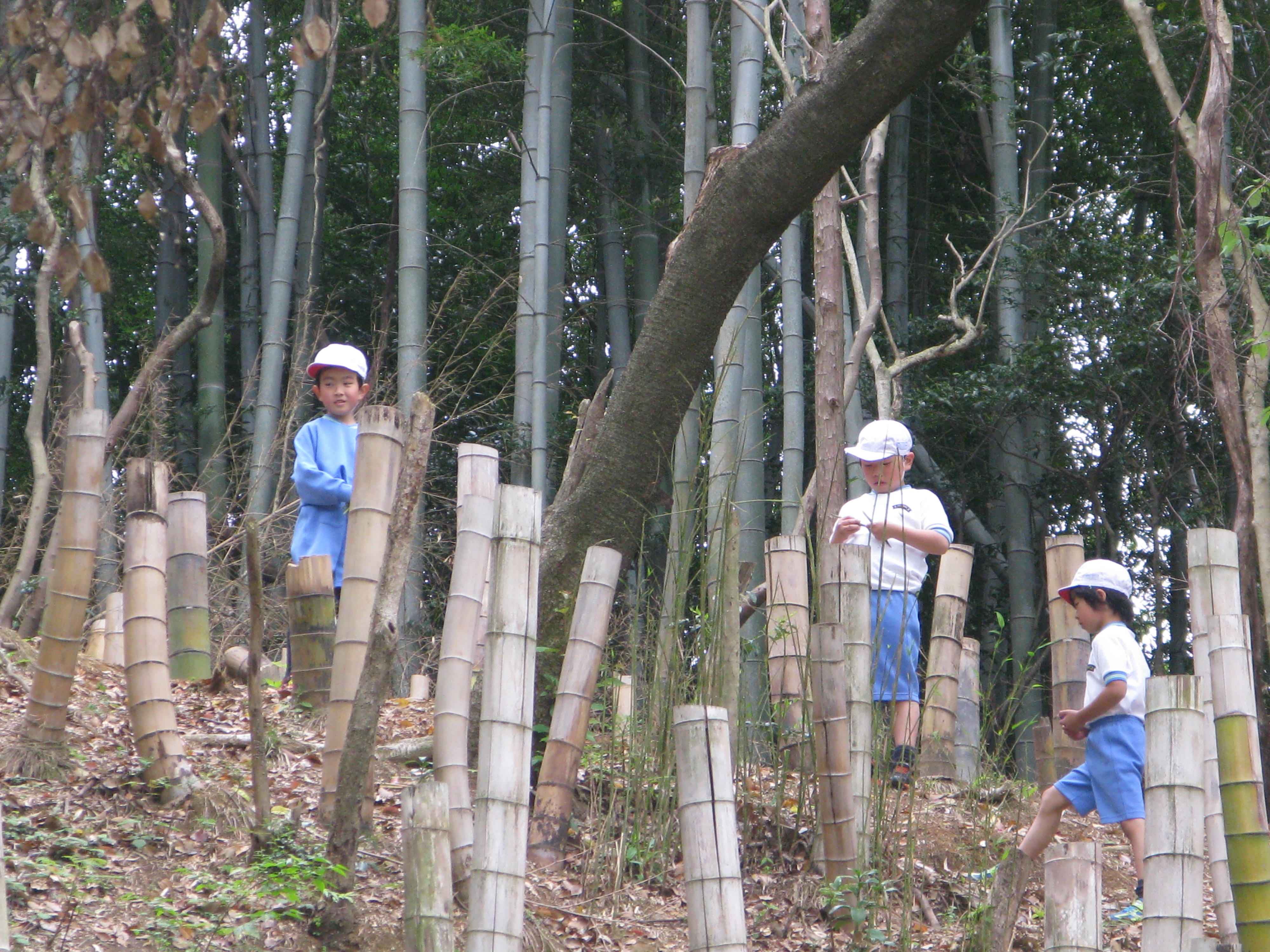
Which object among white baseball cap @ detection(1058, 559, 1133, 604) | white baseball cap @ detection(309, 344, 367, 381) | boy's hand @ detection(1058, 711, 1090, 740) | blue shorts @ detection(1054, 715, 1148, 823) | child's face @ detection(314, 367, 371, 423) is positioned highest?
white baseball cap @ detection(309, 344, 367, 381)

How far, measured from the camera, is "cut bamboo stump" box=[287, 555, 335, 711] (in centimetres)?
391

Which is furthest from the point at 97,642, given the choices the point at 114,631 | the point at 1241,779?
the point at 1241,779

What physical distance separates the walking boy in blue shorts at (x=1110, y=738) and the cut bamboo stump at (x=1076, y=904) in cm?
102

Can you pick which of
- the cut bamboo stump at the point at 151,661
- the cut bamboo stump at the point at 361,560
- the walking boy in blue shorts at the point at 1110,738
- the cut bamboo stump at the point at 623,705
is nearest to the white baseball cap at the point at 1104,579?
the walking boy in blue shorts at the point at 1110,738

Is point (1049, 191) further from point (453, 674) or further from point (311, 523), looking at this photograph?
→ point (453, 674)

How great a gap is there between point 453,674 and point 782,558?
1.33m

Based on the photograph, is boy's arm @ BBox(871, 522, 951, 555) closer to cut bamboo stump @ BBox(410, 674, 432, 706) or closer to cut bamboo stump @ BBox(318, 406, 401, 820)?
cut bamboo stump @ BBox(318, 406, 401, 820)

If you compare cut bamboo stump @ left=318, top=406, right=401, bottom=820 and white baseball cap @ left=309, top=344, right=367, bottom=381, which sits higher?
white baseball cap @ left=309, top=344, right=367, bottom=381

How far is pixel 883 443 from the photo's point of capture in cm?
384

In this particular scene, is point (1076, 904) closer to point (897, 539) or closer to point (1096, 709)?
point (1096, 709)

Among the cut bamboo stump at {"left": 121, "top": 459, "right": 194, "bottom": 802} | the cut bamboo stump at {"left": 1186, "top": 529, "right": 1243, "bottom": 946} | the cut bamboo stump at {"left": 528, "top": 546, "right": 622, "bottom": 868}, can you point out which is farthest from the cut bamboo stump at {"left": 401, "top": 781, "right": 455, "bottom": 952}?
the cut bamboo stump at {"left": 1186, "top": 529, "right": 1243, "bottom": 946}

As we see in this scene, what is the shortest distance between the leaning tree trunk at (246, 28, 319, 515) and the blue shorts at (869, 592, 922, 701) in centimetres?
483

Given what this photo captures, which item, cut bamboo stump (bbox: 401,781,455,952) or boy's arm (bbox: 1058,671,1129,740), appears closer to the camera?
cut bamboo stump (bbox: 401,781,455,952)

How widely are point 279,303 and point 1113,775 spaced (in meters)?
6.73
